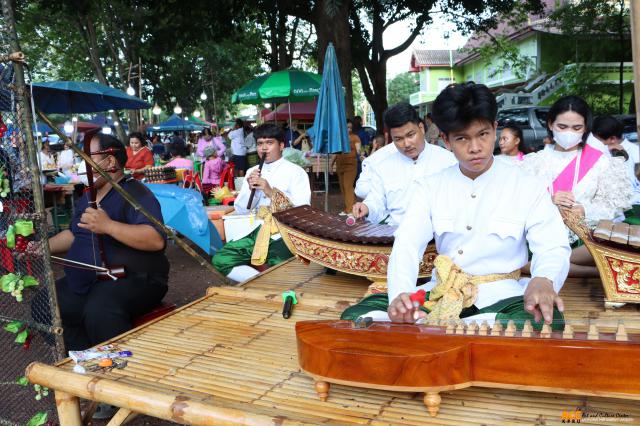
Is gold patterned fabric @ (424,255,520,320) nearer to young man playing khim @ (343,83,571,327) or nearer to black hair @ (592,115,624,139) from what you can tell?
young man playing khim @ (343,83,571,327)

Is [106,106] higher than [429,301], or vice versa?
[106,106]

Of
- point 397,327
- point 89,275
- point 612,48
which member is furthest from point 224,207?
point 612,48

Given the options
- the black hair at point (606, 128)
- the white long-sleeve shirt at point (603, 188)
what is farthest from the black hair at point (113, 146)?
the black hair at point (606, 128)

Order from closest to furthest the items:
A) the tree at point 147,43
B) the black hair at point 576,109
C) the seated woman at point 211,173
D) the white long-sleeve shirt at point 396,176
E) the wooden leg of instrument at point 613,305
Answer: the wooden leg of instrument at point 613,305 < the black hair at point 576,109 < the white long-sleeve shirt at point 396,176 < the seated woman at point 211,173 < the tree at point 147,43

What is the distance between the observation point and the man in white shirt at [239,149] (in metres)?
13.7

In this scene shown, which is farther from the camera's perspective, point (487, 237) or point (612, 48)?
point (612, 48)

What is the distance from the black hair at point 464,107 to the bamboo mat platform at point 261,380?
1.10m

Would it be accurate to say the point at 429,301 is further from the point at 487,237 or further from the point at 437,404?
the point at 437,404

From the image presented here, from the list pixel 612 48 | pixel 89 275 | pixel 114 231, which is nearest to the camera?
pixel 114 231

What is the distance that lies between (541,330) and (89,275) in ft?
8.70

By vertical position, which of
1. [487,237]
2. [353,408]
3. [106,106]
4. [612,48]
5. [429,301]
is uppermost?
[612,48]

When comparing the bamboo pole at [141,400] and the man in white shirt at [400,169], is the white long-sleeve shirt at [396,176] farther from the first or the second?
the bamboo pole at [141,400]

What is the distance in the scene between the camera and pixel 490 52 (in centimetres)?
2509

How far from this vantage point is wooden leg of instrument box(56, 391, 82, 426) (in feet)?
8.56
